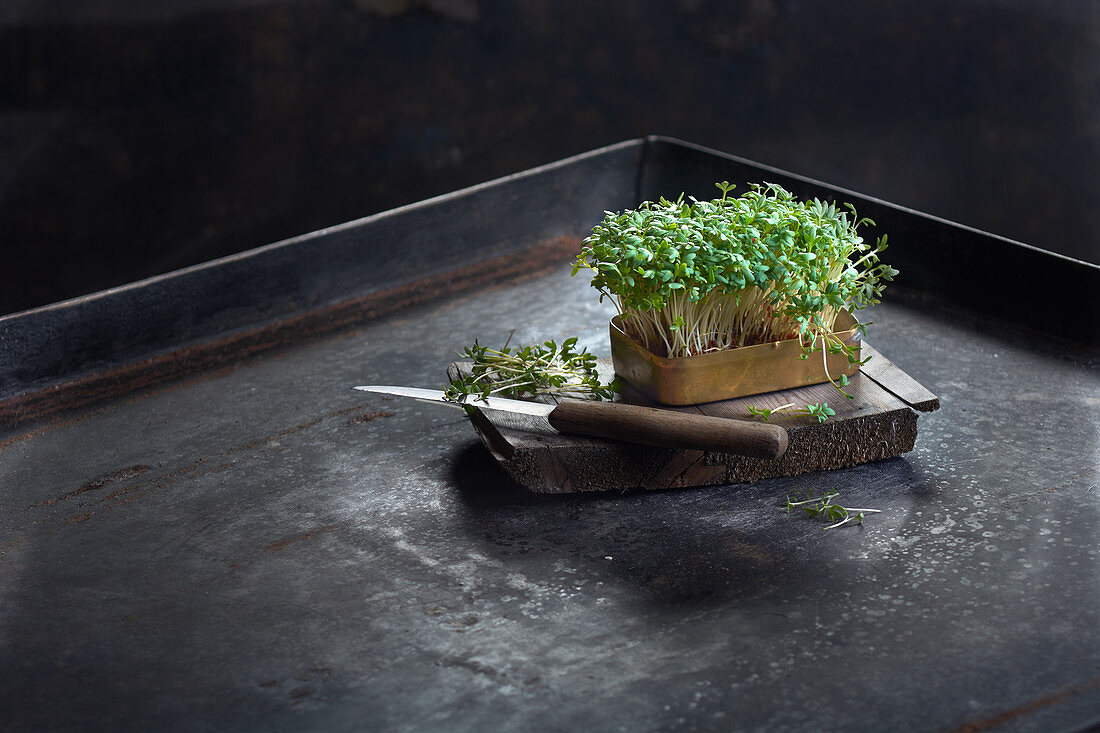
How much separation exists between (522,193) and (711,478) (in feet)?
4.42

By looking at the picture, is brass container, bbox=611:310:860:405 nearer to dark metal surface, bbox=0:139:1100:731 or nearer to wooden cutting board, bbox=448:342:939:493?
wooden cutting board, bbox=448:342:939:493

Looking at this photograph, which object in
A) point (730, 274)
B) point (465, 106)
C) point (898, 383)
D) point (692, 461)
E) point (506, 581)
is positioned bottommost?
point (506, 581)

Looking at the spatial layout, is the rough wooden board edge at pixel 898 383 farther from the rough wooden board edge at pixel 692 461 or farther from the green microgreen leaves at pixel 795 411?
the green microgreen leaves at pixel 795 411

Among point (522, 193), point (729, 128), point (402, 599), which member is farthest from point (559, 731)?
point (729, 128)

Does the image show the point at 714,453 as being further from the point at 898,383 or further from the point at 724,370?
the point at 898,383

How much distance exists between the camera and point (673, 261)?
5.88 ft

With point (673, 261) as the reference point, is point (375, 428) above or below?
below

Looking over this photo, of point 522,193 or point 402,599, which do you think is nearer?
point 402,599

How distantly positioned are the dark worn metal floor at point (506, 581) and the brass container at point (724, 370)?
0.58 ft

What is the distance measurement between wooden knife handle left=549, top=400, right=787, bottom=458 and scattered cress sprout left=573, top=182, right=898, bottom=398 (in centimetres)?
17

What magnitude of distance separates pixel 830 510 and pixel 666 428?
0.28 meters

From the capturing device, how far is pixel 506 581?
5.21 ft

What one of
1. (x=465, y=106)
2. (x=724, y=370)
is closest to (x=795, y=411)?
(x=724, y=370)

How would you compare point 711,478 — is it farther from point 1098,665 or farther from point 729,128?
point 729,128
